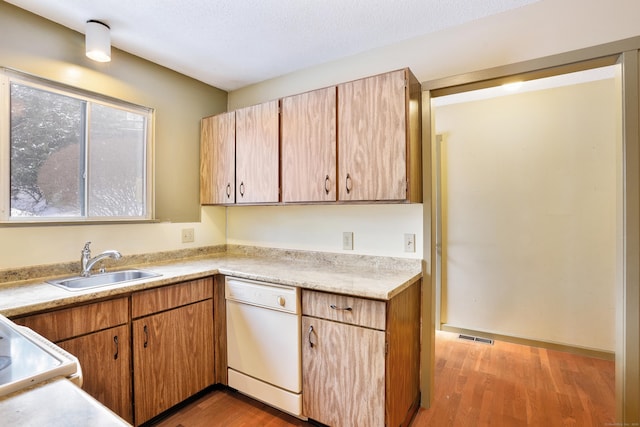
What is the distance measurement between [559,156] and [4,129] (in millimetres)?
3924

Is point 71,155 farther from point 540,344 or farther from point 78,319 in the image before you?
point 540,344

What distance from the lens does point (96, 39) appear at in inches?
72.7

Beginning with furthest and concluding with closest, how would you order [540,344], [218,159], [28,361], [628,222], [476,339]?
[476,339], [540,344], [218,159], [628,222], [28,361]

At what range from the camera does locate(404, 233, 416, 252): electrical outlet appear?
2021 millimetres

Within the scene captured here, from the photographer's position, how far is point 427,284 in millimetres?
1985

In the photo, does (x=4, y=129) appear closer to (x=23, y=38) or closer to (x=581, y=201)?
(x=23, y=38)

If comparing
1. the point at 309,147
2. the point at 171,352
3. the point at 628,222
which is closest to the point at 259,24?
the point at 309,147

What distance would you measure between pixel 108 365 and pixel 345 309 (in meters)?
1.23

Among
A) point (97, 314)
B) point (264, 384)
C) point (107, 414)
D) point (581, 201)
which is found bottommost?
point (264, 384)

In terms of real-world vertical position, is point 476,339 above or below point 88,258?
below

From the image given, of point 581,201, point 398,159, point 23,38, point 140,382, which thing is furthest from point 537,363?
point 23,38

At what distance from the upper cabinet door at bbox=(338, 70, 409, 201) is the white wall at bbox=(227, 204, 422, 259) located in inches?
13.3

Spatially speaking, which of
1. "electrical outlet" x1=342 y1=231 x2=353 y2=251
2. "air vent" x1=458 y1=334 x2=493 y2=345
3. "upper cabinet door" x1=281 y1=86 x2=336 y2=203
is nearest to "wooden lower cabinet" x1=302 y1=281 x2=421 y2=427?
"electrical outlet" x1=342 y1=231 x2=353 y2=251

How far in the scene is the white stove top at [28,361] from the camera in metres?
0.70
